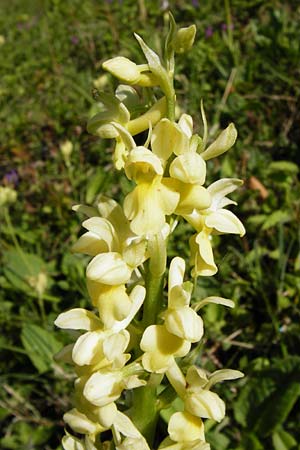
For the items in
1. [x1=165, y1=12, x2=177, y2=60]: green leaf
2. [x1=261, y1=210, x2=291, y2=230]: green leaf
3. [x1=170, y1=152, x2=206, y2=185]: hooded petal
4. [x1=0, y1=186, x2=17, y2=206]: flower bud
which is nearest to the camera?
[x1=170, y1=152, x2=206, y2=185]: hooded petal

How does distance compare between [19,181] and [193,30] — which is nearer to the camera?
[193,30]

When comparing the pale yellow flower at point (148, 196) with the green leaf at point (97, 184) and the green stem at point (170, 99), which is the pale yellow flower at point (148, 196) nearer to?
the green stem at point (170, 99)

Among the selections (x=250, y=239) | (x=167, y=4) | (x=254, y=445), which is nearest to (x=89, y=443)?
(x=254, y=445)

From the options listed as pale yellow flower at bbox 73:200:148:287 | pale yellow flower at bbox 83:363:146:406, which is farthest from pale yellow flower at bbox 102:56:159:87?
pale yellow flower at bbox 83:363:146:406

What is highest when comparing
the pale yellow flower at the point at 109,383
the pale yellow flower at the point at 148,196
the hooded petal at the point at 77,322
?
the pale yellow flower at the point at 148,196

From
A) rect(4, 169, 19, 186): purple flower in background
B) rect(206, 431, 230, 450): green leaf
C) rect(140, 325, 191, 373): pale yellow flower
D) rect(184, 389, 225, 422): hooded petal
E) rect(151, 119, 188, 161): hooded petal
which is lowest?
rect(4, 169, 19, 186): purple flower in background

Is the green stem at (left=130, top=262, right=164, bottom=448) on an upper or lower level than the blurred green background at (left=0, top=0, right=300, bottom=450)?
upper

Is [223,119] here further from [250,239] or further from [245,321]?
[245,321]

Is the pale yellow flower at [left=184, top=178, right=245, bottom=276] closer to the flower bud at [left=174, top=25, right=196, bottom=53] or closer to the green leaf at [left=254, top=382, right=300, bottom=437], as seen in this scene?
the flower bud at [left=174, top=25, right=196, bottom=53]

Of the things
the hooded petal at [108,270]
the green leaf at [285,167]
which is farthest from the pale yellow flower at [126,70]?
the green leaf at [285,167]
